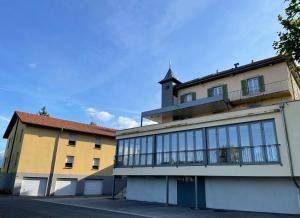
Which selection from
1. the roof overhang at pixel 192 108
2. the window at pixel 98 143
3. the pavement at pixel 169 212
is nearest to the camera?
the pavement at pixel 169 212

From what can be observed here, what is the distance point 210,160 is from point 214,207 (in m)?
3.21

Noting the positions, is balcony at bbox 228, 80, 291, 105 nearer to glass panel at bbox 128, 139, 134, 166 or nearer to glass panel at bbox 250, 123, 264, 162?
glass panel at bbox 250, 123, 264, 162

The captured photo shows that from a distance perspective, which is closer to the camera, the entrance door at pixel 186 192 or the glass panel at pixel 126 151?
the entrance door at pixel 186 192

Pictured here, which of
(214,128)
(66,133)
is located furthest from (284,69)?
(66,133)

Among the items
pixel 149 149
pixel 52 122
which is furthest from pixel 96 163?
pixel 149 149

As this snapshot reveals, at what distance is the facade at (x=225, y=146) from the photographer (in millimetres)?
13781

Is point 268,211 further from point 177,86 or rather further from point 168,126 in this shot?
point 177,86

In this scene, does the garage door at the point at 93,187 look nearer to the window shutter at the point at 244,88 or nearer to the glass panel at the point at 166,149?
the glass panel at the point at 166,149

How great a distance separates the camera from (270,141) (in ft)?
45.9

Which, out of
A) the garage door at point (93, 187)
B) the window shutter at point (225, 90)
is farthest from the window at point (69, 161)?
the window shutter at point (225, 90)

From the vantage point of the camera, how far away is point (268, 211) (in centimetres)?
1409

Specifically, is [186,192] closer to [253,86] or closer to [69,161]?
[253,86]

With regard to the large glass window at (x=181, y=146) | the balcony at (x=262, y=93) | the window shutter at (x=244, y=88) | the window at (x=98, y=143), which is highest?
the window shutter at (x=244, y=88)

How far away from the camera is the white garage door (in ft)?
89.4
